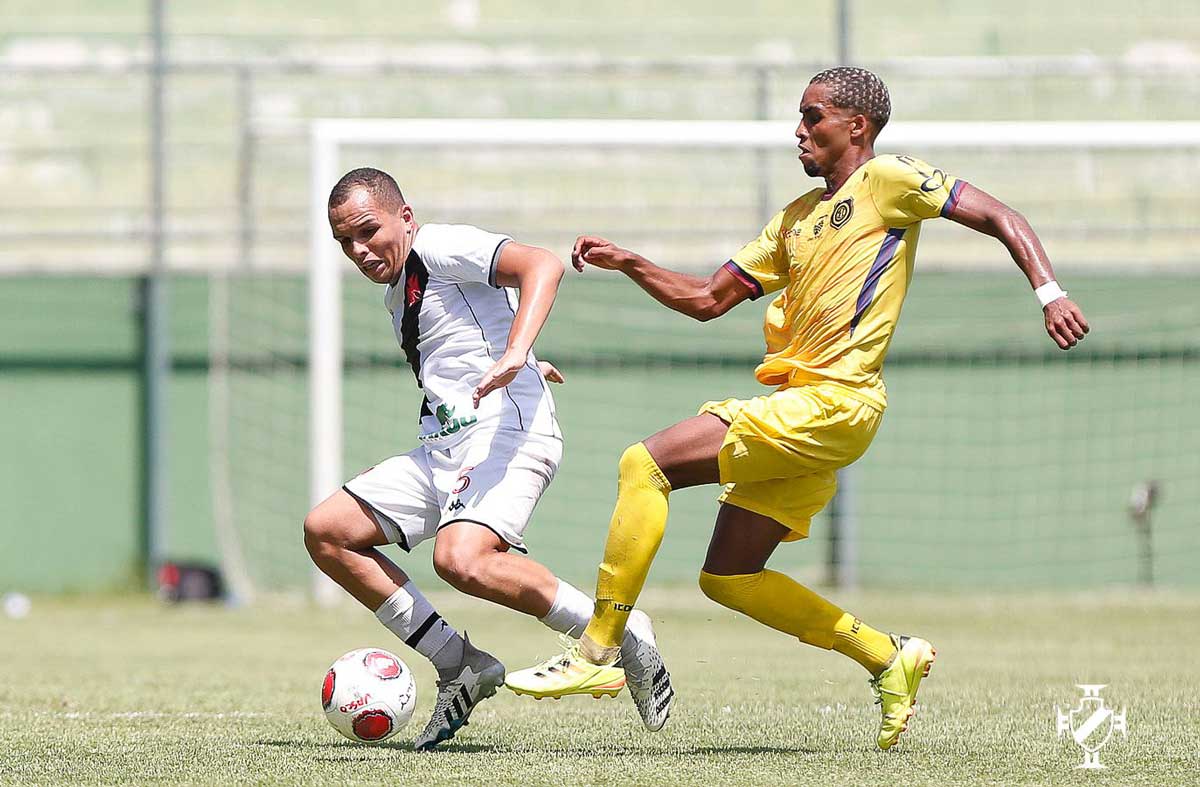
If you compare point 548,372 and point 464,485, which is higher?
point 548,372

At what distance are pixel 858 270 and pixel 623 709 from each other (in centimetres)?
245

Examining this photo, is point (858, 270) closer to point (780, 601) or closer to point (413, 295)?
point (780, 601)

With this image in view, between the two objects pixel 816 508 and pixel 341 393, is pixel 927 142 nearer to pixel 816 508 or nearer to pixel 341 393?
pixel 341 393

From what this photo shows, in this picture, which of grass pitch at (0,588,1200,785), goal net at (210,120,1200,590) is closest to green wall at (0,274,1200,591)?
goal net at (210,120,1200,590)

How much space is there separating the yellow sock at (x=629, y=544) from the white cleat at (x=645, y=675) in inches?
7.7

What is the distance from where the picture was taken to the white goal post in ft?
39.1

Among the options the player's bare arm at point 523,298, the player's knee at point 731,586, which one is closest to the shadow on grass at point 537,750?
the player's knee at point 731,586

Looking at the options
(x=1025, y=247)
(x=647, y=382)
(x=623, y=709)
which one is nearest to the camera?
(x=1025, y=247)

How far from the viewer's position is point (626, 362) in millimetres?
15195

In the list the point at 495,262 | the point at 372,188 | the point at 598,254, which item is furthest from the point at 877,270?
the point at 372,188

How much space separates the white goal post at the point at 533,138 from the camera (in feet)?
39.1

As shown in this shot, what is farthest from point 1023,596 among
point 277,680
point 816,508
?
point 816,508

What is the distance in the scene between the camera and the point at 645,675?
5.75 metres

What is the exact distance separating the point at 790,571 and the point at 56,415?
6.30m
